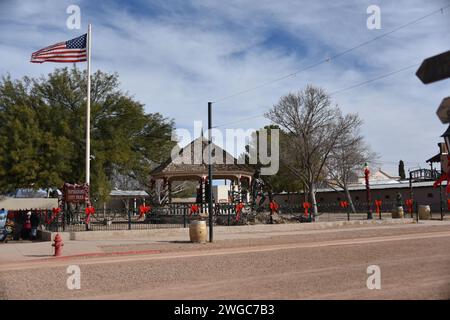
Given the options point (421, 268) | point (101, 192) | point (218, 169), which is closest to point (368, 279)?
point (421, 268)

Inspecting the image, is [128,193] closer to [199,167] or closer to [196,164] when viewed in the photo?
[196,164]

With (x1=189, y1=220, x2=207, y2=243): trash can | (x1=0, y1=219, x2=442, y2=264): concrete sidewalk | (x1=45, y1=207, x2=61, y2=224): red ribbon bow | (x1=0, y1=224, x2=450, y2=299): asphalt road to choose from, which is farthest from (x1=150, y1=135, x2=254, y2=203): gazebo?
(x1=0, y1=224, x2=450, y2=299): asphalt road

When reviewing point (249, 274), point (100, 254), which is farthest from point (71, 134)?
point (249, 274)

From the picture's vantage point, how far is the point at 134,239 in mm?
23344

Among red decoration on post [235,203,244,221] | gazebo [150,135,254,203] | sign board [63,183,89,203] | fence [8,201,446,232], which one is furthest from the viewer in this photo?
gazebo [150,135,254,203]

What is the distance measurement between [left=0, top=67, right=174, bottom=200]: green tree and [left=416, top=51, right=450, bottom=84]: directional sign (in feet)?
98.5

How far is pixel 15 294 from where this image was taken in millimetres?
9688

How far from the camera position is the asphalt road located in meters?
9.46

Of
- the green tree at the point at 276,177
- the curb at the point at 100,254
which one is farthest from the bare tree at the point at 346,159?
the curb at the point at 100,254

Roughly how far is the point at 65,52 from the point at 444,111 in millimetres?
25153

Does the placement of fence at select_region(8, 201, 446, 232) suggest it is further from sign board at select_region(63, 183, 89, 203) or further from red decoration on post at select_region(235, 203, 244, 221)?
sign board at select_region(63, 183, 89, 203)

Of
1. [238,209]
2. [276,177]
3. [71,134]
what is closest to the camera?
[238,209]

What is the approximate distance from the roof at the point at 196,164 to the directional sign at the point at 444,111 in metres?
29.3
